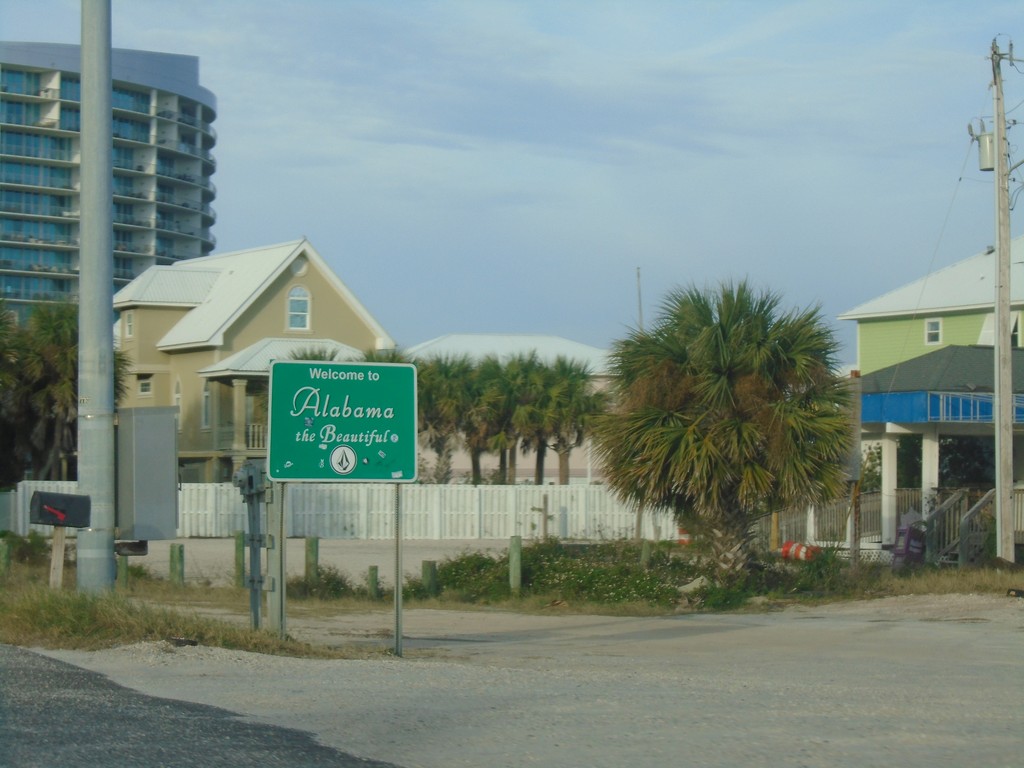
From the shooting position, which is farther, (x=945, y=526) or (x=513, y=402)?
(x=513, y=402)

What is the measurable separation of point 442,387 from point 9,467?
15611 millimetres

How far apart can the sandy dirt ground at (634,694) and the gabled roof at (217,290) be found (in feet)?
107

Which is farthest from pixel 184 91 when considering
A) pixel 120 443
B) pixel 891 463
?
pixel 120 443

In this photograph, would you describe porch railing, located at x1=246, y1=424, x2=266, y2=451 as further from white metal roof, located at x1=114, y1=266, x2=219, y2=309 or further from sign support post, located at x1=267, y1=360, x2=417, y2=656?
sign support post, located at x1=267, y1=360, x2=417, y2=656

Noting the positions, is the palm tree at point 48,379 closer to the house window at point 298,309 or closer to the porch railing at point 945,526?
the house window at point 298,309

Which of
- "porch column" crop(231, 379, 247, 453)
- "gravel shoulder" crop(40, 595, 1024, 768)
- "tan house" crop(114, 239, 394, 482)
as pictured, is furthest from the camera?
"tan house" crop(114, 239, 394, 482)

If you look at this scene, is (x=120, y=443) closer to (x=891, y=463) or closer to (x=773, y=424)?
(x=773, y=424)

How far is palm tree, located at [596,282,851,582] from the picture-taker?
19.0 m

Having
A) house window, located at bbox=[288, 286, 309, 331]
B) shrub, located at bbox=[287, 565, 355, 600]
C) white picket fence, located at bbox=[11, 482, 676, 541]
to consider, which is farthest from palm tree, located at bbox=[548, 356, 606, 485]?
shrub, located at bbox=[287, 565, 355, 600]

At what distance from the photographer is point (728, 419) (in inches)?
764

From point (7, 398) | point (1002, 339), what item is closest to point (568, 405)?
point (7, 398)

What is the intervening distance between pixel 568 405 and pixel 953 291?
13.9m

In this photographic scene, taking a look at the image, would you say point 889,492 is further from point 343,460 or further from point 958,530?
point 343,460

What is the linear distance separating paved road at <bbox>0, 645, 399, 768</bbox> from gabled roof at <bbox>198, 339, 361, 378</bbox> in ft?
116
